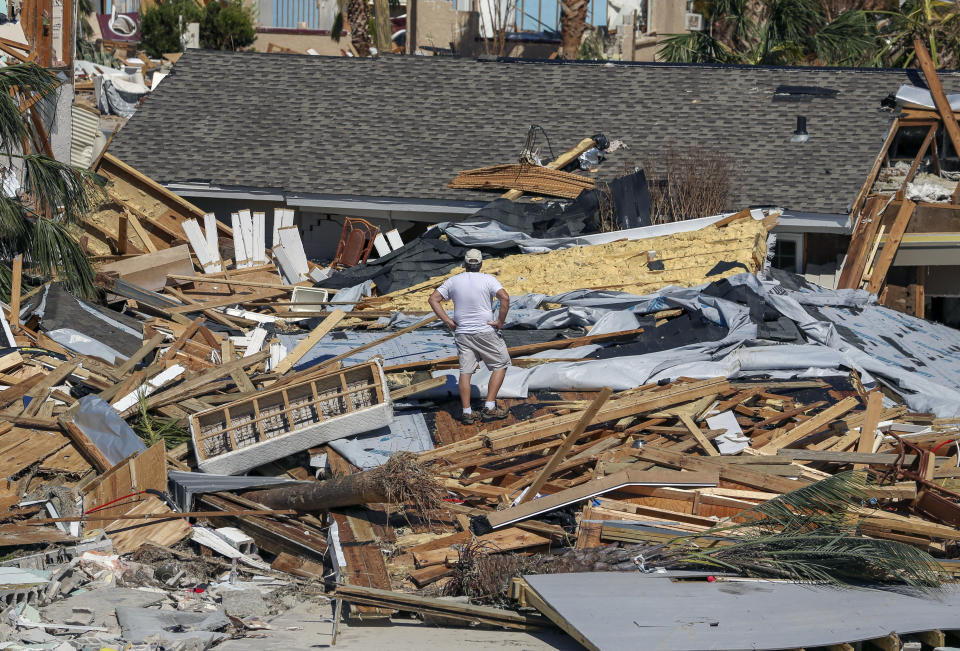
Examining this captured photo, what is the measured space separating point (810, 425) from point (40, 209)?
944 cm

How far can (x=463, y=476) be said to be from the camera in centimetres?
908

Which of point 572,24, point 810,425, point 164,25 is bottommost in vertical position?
point 810,425

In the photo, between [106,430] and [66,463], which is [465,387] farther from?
[66,463]

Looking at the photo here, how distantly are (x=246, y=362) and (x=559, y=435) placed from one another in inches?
141

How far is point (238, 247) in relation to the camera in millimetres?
16938

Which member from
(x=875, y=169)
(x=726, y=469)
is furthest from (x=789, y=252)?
(x=726, y=469)

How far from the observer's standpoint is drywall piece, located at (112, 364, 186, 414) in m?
10.1

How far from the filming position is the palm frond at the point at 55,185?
12891 mm

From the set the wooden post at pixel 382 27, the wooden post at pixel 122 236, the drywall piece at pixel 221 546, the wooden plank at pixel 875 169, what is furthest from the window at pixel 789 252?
the drywall piece at pixel 221 546

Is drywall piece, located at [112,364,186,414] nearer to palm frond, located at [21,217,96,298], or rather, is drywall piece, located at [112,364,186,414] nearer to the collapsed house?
the collapsed house

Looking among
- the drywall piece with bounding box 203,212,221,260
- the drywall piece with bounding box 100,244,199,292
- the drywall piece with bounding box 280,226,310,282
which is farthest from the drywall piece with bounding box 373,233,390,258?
the drywall piece with bounding box 100,244,199,292

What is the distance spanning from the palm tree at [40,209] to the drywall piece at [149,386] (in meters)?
2.86

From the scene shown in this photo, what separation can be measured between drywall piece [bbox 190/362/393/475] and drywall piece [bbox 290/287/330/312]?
4.41 m

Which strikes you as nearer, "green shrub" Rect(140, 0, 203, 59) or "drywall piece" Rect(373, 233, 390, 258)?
"drywall piece" Rect(373, 233, 390, 258)
